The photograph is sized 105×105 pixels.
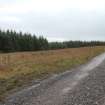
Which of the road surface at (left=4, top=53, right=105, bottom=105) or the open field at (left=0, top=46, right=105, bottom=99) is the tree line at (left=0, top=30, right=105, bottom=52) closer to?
the open field at (left=0, top=46, right=105, bottom=99)

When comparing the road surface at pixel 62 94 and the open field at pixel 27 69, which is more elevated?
the road surface at pixel 62 94

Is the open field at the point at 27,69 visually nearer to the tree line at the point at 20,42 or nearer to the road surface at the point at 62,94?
the road surface at the point at 62,94

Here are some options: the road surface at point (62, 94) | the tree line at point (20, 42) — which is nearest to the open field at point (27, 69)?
the road surface at point (62, 94)

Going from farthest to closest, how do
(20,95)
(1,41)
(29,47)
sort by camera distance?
(29,47)
(1,41)
(20,95)

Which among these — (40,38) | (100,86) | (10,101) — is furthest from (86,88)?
(40,38)

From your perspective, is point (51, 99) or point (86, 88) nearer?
point (51, 99)

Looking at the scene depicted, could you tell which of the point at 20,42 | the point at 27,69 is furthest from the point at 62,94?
the point at 20,42

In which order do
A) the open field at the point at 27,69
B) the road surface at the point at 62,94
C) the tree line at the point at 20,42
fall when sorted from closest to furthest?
the road surface at the point at 62,94
the open field at the point at 27,69
the tree line at the point at 20,42

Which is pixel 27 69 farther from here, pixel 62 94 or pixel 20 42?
pixel 20 42

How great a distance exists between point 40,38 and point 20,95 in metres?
96.6

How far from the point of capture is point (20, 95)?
449 inches

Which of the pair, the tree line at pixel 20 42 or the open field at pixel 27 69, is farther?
the tree line at pixel 20 42

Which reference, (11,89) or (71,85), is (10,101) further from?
(71,85)

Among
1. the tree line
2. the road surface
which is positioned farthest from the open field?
the tree line
